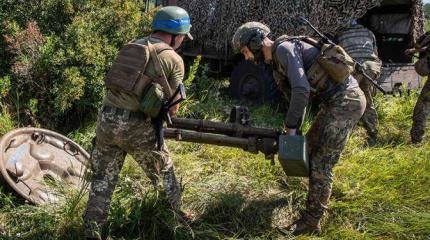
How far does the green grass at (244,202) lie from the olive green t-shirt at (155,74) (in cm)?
82

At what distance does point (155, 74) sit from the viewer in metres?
3.21

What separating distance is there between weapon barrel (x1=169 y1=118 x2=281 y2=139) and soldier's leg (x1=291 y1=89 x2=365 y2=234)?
0.39m

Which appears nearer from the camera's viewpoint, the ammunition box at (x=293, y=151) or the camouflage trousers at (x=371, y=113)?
the ammunition box at (x=293, y=151)

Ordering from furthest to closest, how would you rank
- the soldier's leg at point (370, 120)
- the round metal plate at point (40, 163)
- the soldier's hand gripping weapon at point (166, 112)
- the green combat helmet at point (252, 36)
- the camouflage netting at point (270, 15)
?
the camouflage netting at point (270, 15) < the soldier's leg at point (370, 120) < the round metal plate at point (40, 163) < the green combat helmet at point (252, 36) < the soldier's hand gripping weapon at point (166, 112)

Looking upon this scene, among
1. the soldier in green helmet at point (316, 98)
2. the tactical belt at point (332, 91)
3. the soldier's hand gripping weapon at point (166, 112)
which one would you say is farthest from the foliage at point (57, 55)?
the tactical belt at point (332, 91)

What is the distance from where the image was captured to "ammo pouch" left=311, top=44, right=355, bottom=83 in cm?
345

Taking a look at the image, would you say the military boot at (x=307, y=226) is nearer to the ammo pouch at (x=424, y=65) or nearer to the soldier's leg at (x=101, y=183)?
the soldier's leg at (x=101, y=183)

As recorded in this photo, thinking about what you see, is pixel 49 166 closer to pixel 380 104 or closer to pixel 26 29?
pixel 26 29

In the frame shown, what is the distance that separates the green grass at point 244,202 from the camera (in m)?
3.55

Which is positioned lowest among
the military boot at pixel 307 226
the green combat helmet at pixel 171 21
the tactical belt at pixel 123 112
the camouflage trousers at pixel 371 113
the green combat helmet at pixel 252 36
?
the military boot at pixel 307 226

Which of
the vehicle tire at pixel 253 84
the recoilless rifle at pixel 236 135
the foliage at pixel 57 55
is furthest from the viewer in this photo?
the vehicle tire at pixel 253 84

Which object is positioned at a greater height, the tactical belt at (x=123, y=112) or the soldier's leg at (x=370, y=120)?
the tactical belt at (x=123, y=112)

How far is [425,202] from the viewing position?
4.03 m

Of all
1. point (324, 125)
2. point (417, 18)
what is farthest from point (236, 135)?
point (417, 18)
